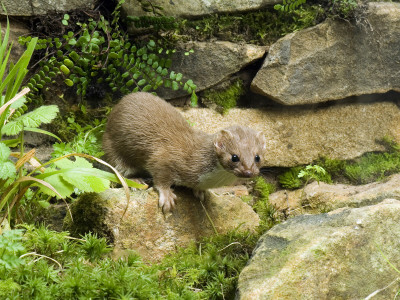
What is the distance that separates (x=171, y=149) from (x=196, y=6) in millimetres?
1999

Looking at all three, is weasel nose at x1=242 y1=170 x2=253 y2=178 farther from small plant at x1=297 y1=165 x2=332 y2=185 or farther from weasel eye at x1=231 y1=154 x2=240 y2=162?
small plant at x1=297 y1=165 x2=332 y2=185

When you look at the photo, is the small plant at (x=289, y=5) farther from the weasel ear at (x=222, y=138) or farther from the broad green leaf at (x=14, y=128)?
the broad green leaf at (x=14, y=128)

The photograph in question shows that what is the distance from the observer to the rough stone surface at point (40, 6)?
606 centimetres

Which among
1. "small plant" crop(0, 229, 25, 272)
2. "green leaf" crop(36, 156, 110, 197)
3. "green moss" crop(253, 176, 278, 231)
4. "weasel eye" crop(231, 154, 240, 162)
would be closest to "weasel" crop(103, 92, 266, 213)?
"weasel eye" crop(231, 154, 240, 162)

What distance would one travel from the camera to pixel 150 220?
5.13m

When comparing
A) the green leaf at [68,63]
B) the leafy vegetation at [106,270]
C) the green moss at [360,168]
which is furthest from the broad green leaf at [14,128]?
the green moss at [360,168]

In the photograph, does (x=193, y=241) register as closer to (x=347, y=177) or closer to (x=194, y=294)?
(x=194, y=294)

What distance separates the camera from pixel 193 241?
5156 millimetres

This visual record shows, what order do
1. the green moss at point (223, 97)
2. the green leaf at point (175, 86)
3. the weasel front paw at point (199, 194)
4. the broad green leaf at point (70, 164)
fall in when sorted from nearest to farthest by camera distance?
the broad green leaf at point (70, 164)
the weasel front paw at point (199, 194)
the green leaf at point (175, 86)
the green moss at point (223, 97)

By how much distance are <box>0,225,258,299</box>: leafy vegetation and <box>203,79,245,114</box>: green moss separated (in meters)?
2.26

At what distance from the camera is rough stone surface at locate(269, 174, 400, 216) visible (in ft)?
17.4

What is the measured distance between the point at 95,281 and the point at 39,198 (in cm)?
193

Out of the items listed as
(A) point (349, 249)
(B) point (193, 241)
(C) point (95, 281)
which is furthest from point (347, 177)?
(C) point (95, 281)

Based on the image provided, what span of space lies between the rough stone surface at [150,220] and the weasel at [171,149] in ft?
0.47
